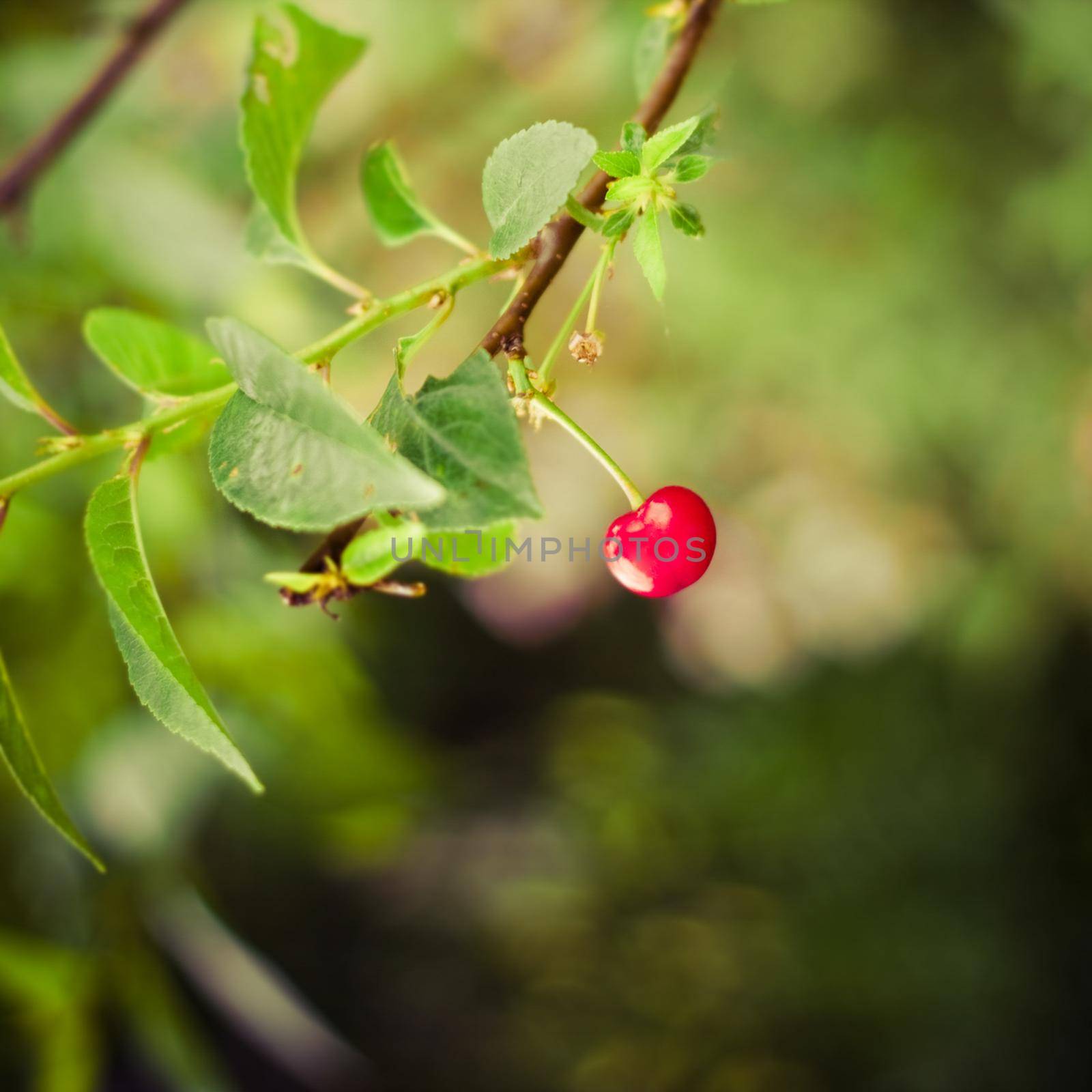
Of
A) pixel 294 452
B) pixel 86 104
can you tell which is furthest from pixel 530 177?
pixel 86 104

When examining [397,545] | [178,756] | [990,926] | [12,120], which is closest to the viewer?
[397,545]

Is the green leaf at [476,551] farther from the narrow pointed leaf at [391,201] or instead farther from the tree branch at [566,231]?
Answer: the narrow pointed leaf at [391,201]

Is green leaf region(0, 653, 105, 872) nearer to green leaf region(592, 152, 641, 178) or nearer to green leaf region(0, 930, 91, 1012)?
green leaf region(592, 152, 641, 178)

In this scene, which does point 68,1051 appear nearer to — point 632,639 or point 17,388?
point 17,388

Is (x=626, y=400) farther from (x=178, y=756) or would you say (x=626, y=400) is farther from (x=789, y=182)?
(x=178, y=756)

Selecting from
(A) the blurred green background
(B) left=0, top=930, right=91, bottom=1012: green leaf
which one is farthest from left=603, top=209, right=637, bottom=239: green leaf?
(B) left=0, top=930, right=91, bottom=1012: green leaf

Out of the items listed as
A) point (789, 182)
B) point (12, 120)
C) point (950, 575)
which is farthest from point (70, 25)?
point (950, 575)
